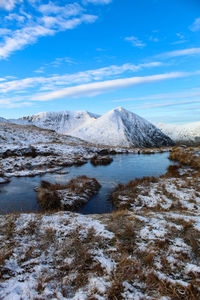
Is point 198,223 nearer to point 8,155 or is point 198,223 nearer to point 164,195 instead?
point 164,195

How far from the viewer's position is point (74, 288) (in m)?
4.14

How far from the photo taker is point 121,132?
106m

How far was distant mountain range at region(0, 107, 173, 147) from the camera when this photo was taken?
101 meters

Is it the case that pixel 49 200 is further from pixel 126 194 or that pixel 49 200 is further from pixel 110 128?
pixel 110 128

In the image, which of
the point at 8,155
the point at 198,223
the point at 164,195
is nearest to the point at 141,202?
the point at 164,195

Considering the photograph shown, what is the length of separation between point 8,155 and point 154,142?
105648 millimetres

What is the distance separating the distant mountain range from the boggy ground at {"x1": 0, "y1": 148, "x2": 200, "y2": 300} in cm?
8675

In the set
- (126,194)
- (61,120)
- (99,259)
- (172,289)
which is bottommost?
(126,194)

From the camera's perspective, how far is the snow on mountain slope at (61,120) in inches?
5397

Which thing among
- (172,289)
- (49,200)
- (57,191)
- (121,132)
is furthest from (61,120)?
(172,289)

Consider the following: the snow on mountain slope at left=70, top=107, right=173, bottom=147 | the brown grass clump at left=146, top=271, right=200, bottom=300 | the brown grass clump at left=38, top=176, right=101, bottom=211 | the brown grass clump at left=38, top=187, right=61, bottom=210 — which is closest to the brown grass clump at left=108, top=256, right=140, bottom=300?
the brown grass clump at left=146, top=271, right=200, bottom=300

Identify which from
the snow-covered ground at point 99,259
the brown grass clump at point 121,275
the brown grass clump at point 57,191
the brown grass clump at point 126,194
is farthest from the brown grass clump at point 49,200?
the brown grass clump at point 121,275

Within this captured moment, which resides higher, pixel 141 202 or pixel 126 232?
pixel 126 232

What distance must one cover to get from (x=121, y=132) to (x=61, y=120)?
67560mm
